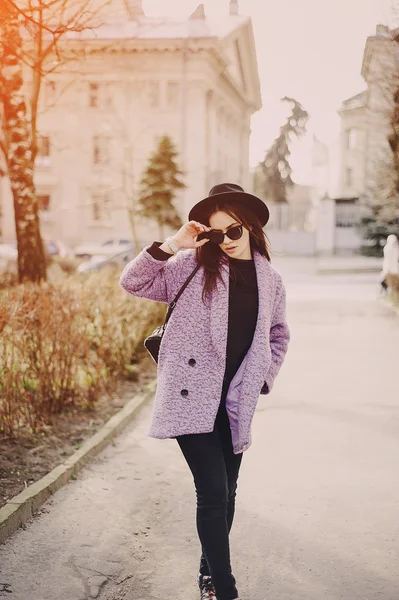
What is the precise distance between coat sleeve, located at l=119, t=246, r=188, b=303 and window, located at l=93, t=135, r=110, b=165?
47.0m

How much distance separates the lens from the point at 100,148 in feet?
165

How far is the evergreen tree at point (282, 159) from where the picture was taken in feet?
238

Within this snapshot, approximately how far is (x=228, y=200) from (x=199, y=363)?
0.77 meters

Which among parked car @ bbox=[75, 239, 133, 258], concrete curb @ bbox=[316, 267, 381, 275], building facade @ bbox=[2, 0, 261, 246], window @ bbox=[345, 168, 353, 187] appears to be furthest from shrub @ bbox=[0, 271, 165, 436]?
window @ bbox=[345, 168, 353, 187]

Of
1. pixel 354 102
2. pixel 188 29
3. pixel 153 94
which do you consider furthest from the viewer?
pixel 354 102

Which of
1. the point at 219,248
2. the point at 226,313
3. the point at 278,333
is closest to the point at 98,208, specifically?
the point at 278,333

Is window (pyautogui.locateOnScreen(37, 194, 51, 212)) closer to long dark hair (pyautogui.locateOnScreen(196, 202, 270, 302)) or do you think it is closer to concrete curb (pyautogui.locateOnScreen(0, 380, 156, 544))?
concrete curb (pyautogui.locateOnScreen(0, 380, 156, 544))

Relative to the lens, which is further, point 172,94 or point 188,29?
point 188,29

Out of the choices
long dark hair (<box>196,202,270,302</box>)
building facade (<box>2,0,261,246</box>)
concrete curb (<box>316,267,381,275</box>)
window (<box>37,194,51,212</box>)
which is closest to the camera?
long dark hair (<box>196,202,270,302</box>)

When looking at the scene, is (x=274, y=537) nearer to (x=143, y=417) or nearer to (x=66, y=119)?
(x=143, y=417)

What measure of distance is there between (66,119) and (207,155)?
9.28 m

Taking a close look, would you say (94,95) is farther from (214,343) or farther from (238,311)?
(214,343)

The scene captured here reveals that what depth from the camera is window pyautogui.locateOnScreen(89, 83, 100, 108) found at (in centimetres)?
4984

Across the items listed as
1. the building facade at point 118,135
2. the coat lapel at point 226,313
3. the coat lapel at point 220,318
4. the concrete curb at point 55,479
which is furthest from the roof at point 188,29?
the coat lapel at point 220,318
